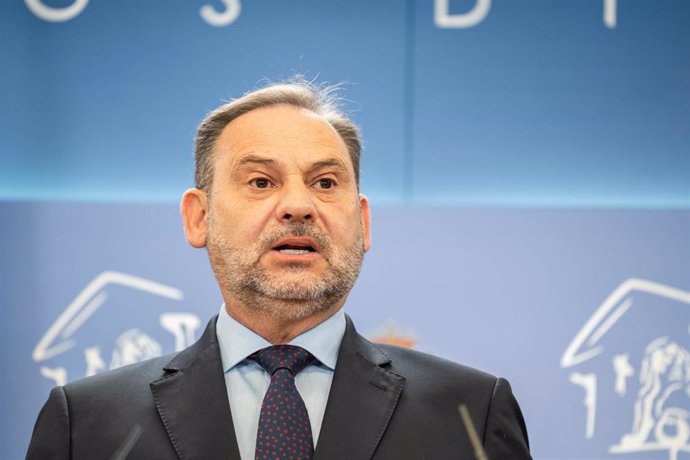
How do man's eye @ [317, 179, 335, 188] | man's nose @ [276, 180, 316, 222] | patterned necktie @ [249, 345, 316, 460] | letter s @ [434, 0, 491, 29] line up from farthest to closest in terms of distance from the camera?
letter s @ [434, 0, 491, 29], man's eye @ [317, 179, 335, 188], man's nose @ [276, 180, 316, 222], patterned necktie @ [249, 345, 316, 460]

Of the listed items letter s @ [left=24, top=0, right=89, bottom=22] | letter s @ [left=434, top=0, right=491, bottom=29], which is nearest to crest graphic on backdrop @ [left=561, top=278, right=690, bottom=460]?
letter s @ [left=434, top=0, right=491, bottom=29]

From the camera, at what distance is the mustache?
1.57 meters

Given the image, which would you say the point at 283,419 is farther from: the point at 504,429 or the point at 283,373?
the point at 504,429

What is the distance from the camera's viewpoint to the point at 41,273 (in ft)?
8.78

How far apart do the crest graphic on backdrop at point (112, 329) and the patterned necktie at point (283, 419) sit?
3.77 feet

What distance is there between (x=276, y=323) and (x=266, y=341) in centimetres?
4

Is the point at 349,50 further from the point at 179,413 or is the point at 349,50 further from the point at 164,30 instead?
the point at 179,413

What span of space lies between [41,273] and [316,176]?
1.32 meters

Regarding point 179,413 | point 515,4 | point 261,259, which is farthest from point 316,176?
point 515,4

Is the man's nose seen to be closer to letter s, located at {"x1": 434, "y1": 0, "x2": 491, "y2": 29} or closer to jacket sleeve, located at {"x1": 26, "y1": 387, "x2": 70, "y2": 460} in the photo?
jacket sleeve, located at {"x1": 26, "y1": 387, "x2": 70, "y2": 460}

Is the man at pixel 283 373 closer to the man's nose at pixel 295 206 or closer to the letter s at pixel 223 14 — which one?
the man's nose at pixel 295 206

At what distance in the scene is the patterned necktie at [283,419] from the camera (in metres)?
1.47

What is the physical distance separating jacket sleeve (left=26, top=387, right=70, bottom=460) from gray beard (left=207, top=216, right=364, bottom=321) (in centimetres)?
35

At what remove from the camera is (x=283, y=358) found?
5.19 ft
